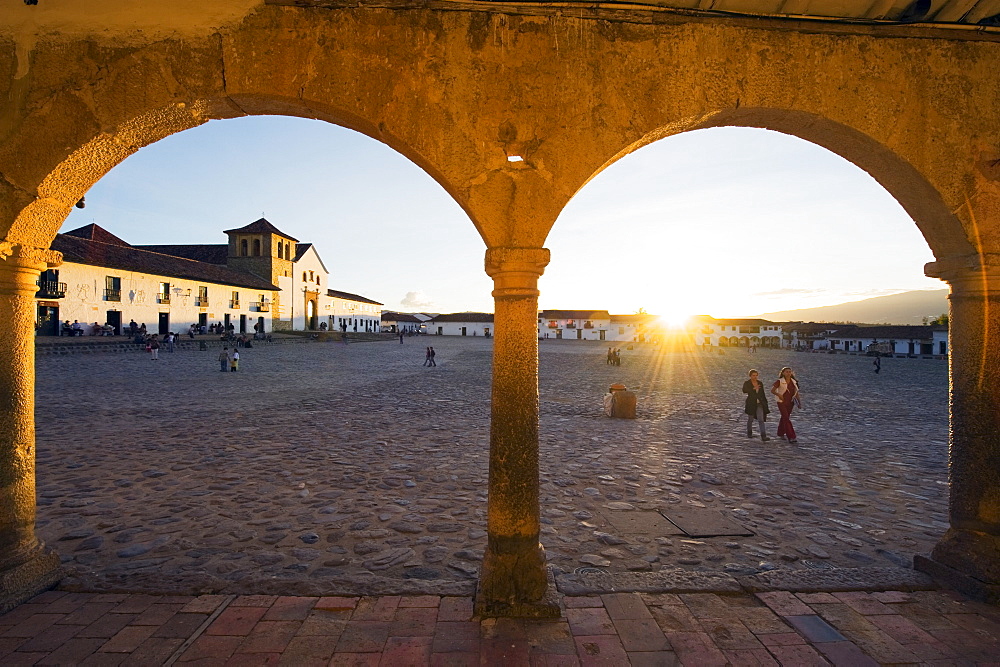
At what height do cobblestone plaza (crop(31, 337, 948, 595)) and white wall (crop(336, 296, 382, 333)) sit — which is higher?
white wall (crop(336, 296, 382, 333))

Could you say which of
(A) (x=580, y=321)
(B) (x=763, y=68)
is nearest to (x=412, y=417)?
(B) (x=763, y=68)

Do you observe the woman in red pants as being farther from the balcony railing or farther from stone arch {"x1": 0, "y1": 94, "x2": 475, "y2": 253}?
the balcony railing

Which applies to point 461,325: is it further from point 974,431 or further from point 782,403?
point 974,431

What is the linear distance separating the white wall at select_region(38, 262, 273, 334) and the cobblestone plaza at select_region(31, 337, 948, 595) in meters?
21.9

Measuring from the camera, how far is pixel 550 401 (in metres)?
11.8

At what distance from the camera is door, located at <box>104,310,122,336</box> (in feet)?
98.4

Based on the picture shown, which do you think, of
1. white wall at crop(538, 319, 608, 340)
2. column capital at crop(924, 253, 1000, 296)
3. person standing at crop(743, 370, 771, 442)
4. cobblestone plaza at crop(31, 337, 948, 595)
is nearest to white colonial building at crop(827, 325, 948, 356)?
white wall at crop(538, 319, 608, 340)

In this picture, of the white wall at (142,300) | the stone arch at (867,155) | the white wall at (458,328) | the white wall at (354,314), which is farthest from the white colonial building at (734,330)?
the stone arch at (867,155)

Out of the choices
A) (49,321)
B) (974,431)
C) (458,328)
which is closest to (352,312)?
(458,328)

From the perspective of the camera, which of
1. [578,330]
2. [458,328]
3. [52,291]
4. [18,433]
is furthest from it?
[458,328]

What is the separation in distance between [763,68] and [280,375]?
16.5 metres

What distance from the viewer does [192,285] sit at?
36656 millimetres

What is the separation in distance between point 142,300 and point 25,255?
118 ft

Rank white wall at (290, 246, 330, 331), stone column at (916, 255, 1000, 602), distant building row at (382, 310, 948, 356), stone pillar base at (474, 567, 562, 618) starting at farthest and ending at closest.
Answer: distant building row at (382, 310, 948, 356), white wall at (290, 246, 330, 331), stone column at (916, 255, 1000, 602), stone pillar base at (474, 567, 562, 618)
